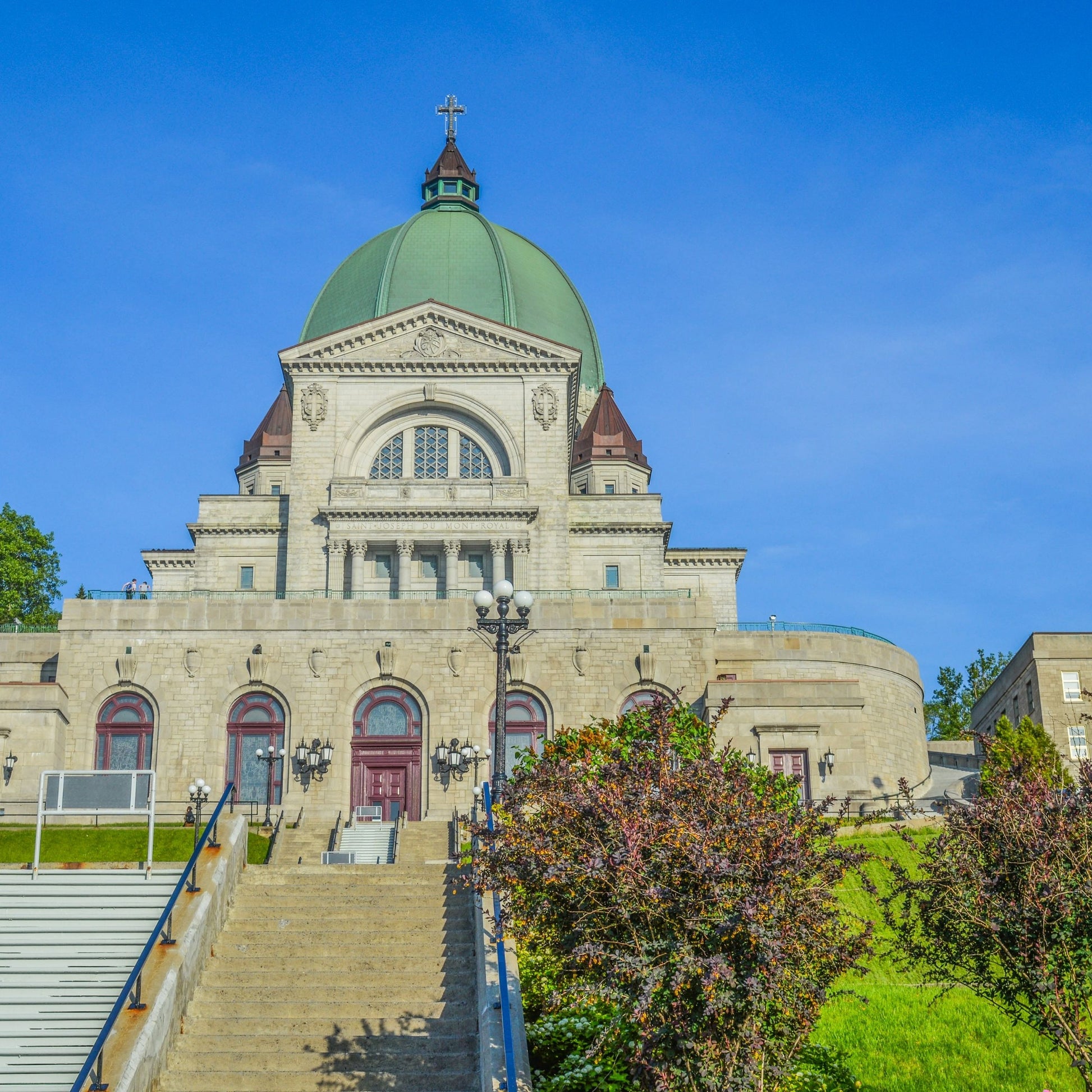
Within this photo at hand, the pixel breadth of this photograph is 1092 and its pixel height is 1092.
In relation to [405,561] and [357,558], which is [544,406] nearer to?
[405,561]

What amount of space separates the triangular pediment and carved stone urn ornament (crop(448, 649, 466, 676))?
1962 centimetres

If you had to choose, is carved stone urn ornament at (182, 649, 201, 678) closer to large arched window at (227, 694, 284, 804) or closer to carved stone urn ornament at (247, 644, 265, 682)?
carved stone urn ornament at (247, 644, 265, 682)

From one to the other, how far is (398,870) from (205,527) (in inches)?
1505

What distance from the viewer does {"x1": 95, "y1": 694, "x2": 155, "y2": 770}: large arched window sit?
41.9m

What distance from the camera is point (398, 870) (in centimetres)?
2430

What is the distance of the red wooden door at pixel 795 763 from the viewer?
136 ft

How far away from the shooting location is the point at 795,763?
137ft

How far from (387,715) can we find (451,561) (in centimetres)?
1462

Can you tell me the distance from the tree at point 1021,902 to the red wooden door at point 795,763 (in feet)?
86.3

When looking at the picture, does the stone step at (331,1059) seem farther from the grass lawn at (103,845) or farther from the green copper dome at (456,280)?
the green copper dome at (456,280)

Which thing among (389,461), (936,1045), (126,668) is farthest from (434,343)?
(936,1045)

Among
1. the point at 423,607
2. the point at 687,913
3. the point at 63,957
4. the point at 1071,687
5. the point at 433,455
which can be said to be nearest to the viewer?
the point at 687,913

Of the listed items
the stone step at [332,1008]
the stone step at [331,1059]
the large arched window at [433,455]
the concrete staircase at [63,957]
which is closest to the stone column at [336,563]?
the large arched window at [433,455]

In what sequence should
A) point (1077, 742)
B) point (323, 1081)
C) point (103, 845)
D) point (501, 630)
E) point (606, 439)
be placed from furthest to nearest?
point (606, 439), point (1077, 742), point (103, 845), point (501, 630), point (323, 1081)
